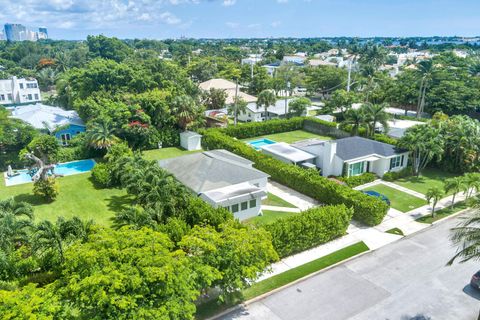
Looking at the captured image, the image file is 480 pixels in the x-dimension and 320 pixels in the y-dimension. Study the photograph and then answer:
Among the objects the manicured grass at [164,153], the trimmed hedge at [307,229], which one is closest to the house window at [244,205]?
the trimmed hedge at [307,229]

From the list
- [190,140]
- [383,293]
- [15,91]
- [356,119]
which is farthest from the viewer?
[15,91]

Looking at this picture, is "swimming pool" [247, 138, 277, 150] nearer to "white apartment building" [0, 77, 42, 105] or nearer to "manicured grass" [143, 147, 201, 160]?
"manicured grass" [143, 147, 201, 160]

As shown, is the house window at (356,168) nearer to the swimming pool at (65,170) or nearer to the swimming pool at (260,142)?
the swimming pool at (260,142)

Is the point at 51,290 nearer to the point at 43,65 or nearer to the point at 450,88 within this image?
the point at 450,88

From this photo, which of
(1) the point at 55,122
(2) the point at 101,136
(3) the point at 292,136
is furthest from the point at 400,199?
(1) the point at 55,122

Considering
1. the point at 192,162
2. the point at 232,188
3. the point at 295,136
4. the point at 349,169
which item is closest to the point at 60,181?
the point at 192,162

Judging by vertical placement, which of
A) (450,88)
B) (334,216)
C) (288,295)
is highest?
(450,88)

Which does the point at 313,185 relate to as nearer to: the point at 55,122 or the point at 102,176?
the point at 102,176
